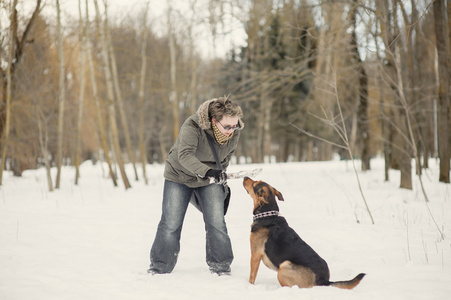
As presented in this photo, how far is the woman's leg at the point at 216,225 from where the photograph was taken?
12.5 feet

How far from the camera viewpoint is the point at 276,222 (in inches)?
139

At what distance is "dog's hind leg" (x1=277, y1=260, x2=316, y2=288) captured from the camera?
310 cm

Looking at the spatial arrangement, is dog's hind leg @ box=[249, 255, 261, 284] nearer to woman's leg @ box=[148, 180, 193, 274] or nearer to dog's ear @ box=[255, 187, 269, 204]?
dog's ear @ box=[255, 187, 269, 204]

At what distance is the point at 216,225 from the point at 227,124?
114cm

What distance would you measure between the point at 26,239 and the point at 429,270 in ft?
18.0

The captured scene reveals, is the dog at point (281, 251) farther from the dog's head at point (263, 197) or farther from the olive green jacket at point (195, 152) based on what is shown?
the olive green jacket at point (195, 152)

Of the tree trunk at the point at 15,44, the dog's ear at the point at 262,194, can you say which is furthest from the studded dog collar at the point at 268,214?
the tree trunk at the point at 15,44

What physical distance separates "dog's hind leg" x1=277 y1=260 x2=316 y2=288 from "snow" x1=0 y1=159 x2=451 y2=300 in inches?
2.4

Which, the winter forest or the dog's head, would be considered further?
the winter forest

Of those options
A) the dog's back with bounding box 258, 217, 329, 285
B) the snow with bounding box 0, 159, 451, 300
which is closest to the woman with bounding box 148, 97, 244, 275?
the snow with bounding box 0, 159, 451, 300

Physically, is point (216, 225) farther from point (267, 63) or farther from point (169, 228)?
point (267, 63)

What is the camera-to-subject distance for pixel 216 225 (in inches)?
151

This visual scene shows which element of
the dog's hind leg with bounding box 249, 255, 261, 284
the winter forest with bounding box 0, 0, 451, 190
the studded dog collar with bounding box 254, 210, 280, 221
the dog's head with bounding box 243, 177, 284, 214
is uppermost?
the winter forest with bounding box 0, 0, 451, 190

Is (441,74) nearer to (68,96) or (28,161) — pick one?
(68,96)
